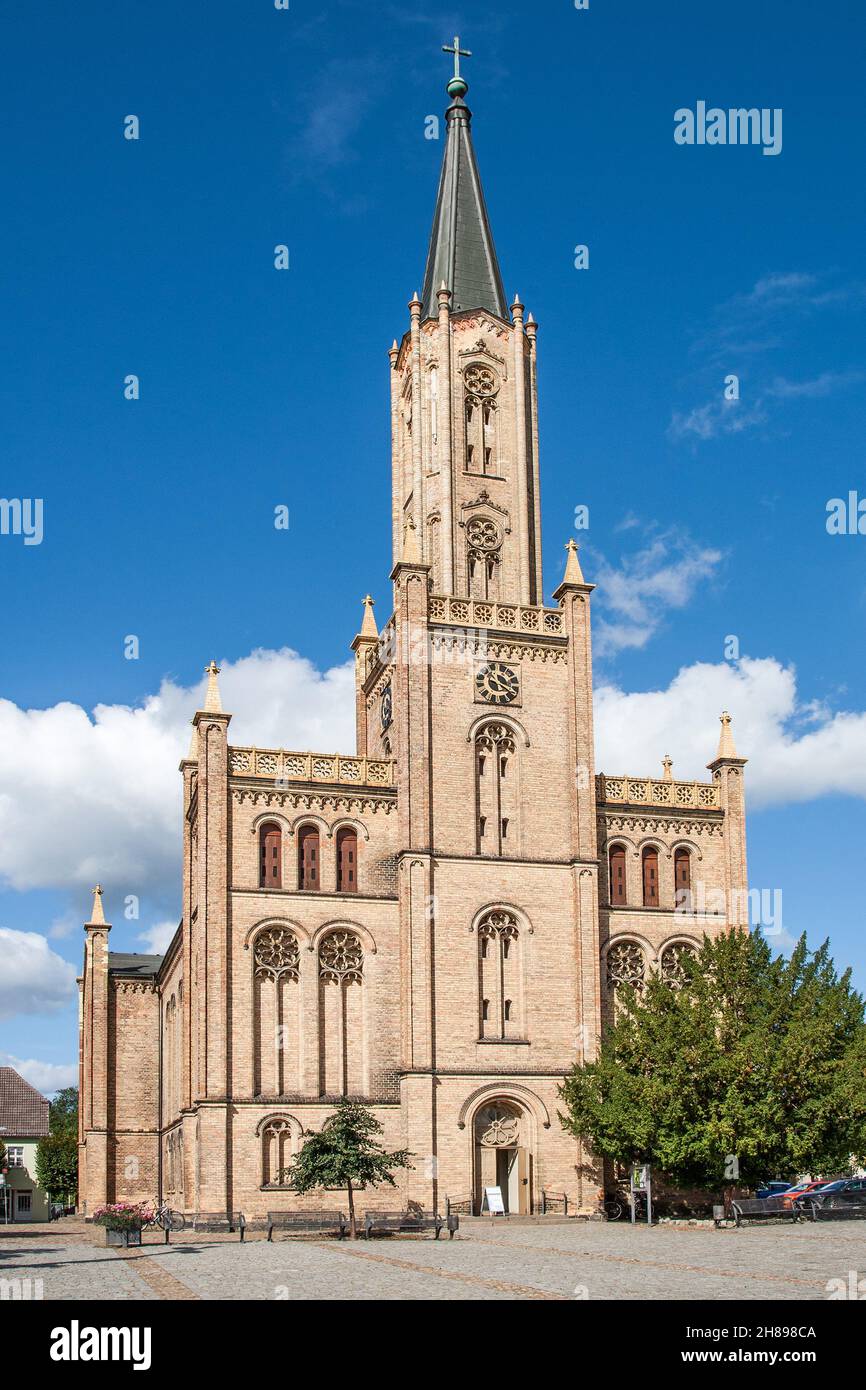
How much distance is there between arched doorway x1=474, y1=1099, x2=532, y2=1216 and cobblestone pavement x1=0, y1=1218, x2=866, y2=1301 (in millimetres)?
6635

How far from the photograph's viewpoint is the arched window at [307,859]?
4719 centimetres

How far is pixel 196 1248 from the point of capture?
1335 inches

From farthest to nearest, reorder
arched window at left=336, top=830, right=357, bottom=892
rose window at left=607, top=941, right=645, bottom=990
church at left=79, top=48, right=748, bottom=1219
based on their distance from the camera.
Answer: rose window at left=607, top=941, right=645, bottom=990 < arched window at left=336, top=830, right=357, bottom=892 < church at left=79, top=48, right=748, bottom=1219

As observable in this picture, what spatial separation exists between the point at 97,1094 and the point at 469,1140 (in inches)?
939

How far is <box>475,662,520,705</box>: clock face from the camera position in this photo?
49.9 metres

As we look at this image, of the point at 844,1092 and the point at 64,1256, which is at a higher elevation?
the point at 844,1092

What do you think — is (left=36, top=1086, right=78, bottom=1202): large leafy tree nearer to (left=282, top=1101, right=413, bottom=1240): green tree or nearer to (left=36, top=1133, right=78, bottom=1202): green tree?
(left=36, top=1133, right=78, bottom=1202): green tree

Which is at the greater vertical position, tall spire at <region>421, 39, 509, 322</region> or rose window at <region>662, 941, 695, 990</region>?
tall spire at <region>421, 39, 509, 322</region>

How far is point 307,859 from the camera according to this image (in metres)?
47.4

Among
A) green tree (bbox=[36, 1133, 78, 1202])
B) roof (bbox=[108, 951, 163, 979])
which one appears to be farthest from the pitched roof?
green tree (bbox=[36, 1133, 78, 1202])

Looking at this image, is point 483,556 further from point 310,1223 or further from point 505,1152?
point 310,1223

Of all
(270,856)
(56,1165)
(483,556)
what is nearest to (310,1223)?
(270,856)
